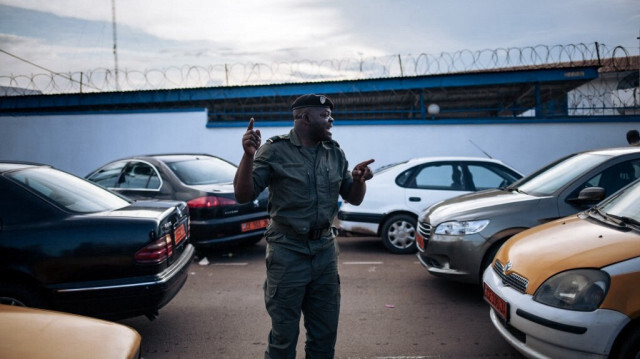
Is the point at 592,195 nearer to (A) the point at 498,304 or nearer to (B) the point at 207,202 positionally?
(A) the point at 498,304

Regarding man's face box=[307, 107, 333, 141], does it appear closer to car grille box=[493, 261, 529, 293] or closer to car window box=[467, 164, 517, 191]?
car grille box=[493, 261, 529, 293]

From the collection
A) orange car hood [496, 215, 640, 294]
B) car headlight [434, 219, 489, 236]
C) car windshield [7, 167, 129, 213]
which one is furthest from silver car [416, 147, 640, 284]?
car windshield [7, 167, 129, 213]

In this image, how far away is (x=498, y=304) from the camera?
3.13 m

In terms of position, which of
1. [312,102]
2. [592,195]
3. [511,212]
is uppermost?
[312,102]

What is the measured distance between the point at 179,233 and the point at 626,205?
143 inches

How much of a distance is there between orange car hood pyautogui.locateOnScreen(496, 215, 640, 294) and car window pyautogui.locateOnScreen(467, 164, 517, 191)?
325 cm

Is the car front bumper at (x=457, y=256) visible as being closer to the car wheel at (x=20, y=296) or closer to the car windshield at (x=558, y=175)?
the car windshield at (x=558, y=175)

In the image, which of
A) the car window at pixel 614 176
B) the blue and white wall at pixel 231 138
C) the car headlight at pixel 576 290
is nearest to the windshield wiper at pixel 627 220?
the car headlight at pixel 576 290

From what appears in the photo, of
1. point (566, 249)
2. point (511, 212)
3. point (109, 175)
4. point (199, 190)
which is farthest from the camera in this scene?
point (109, 175)

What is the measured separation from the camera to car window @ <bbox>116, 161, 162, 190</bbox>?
654 centimetres

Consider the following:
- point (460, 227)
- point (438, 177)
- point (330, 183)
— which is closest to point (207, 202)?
point (460, 227)

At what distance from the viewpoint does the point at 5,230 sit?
127 inches

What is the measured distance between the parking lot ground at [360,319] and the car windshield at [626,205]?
1.27m

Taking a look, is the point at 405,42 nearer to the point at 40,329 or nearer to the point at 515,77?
the point at 515,77
